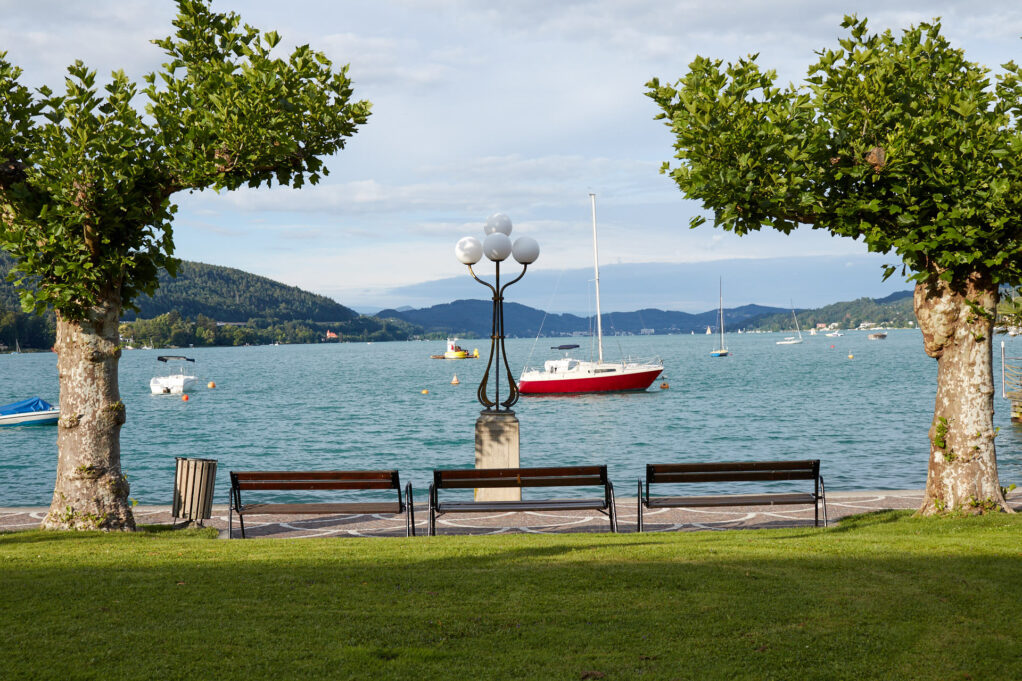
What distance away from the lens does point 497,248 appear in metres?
12.1

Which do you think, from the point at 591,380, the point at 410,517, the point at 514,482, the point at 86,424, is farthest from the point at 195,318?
the point at 514,482

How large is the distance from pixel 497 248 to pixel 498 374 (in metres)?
1.94

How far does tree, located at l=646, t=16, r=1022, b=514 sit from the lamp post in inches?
134

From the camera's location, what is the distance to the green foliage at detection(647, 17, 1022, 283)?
28.8 feet

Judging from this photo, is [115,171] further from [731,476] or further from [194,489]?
[731,476]

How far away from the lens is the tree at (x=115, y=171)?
29.6 feet

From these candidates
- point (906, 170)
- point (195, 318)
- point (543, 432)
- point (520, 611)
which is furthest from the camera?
point (195, 318)

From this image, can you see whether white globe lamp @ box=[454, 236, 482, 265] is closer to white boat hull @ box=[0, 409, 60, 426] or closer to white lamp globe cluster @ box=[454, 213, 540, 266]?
white lamp globe cluster @ box=[454, 213, 540, 266]

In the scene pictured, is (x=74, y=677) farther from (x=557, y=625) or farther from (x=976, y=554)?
(x=976, y=554)

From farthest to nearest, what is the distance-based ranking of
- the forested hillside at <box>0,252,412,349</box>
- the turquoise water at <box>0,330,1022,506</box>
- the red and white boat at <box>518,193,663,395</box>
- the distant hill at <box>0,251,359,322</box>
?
1. the distant hill at <box>0,251,359,322</box>
2. the forested hillside at <box>0,252,412,349</box>
3. the red and white boat at <box>518,193,663,395</box>
4. the turquoise water at <box>0,330,1022,506</box>

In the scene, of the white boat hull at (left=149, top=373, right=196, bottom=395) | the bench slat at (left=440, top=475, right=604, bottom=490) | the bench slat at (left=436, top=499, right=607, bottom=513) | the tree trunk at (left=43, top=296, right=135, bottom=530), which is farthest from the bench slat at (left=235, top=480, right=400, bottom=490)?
the white boat hull at (left=149, top=373, right=196, bottom=395)

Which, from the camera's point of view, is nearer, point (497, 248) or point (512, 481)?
point (512, 481)

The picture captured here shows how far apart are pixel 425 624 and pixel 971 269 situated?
733cm

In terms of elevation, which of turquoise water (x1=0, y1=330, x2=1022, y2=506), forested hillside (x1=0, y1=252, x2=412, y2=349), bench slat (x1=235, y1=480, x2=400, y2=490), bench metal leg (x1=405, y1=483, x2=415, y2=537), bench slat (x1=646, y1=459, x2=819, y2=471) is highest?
forested hillside (x1=0, y1=252, x2=412, y2=349)
